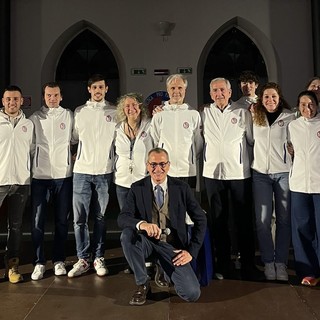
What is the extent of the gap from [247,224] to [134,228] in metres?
1.04

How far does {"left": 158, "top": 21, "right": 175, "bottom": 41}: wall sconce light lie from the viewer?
738cm

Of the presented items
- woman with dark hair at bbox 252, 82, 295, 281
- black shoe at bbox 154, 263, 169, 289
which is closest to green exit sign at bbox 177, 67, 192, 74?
woman with dark hair at bbox 252, 82, 295, 281

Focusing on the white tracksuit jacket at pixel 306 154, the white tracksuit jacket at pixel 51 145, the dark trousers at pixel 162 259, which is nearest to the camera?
the dark trousers at pixel 162 259

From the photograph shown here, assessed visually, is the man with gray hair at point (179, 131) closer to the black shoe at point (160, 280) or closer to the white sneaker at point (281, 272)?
the black shoe at point (160, 280)

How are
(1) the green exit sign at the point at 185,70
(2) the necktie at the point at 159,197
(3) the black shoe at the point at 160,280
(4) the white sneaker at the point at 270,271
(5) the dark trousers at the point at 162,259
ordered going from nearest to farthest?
(5) the dark trousers at the point at 162,259 → (2) the necktie at the point at 159,197 → (3) the black shoe at the point at 160,280 → (4) the white sneaker at the point at 270,271 → (1) the green exit sign at the point at 185,70

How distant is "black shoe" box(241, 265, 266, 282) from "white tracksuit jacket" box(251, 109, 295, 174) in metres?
0.82

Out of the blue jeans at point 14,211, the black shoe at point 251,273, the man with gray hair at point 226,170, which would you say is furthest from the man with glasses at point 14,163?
the black shoe at point 251,273

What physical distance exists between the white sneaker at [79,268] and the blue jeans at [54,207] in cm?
16

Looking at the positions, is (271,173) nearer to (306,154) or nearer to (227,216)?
(306,154)

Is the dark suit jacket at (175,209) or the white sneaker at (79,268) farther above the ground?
the dark suit jacket at (175,209)

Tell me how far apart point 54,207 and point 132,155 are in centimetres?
80

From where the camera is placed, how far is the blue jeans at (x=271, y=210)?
3.21 metres

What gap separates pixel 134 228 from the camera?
2.79 m

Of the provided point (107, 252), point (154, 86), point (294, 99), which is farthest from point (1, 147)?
point (294, 99)
